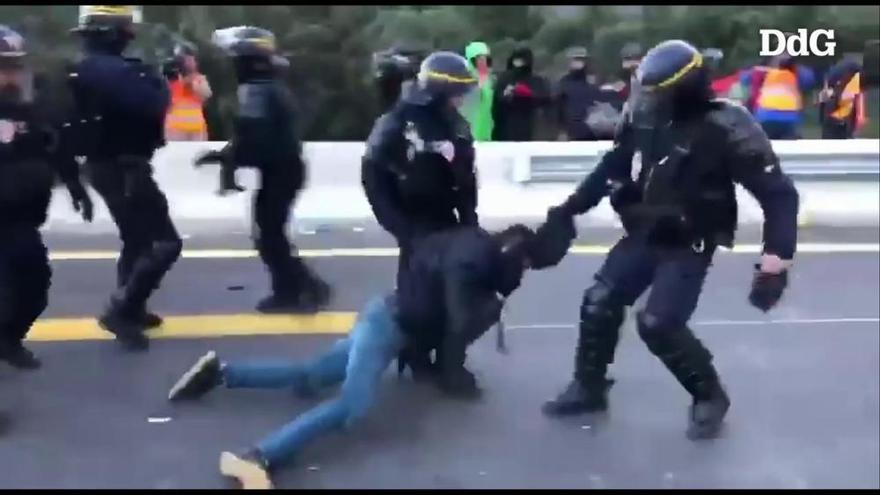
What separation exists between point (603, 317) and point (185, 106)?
6.03 metres

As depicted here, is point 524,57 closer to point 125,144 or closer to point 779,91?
point 779,91

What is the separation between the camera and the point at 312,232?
959 centimetres

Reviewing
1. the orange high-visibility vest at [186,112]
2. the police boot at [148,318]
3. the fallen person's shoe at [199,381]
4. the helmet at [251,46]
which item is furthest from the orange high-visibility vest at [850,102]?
the fallen person's shoe at [199,381]

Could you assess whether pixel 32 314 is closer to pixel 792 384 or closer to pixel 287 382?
pixel 287 382

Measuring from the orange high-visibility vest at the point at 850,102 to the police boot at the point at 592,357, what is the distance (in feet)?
25.4

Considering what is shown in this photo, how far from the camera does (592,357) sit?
5199 mm

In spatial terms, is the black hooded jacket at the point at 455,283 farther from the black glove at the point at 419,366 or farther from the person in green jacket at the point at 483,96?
the person in green jacket at the point at 483,96

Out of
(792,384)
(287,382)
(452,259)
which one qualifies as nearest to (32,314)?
(287,382)

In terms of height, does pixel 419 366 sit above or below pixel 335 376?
below

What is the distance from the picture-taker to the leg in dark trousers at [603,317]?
5.01 m

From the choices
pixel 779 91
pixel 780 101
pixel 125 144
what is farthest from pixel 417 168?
pixel 780 101

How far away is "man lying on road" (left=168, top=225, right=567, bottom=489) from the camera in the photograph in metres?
4.59

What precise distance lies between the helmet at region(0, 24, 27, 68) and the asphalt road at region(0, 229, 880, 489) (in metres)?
1.46

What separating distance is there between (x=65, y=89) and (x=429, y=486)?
109 inches
